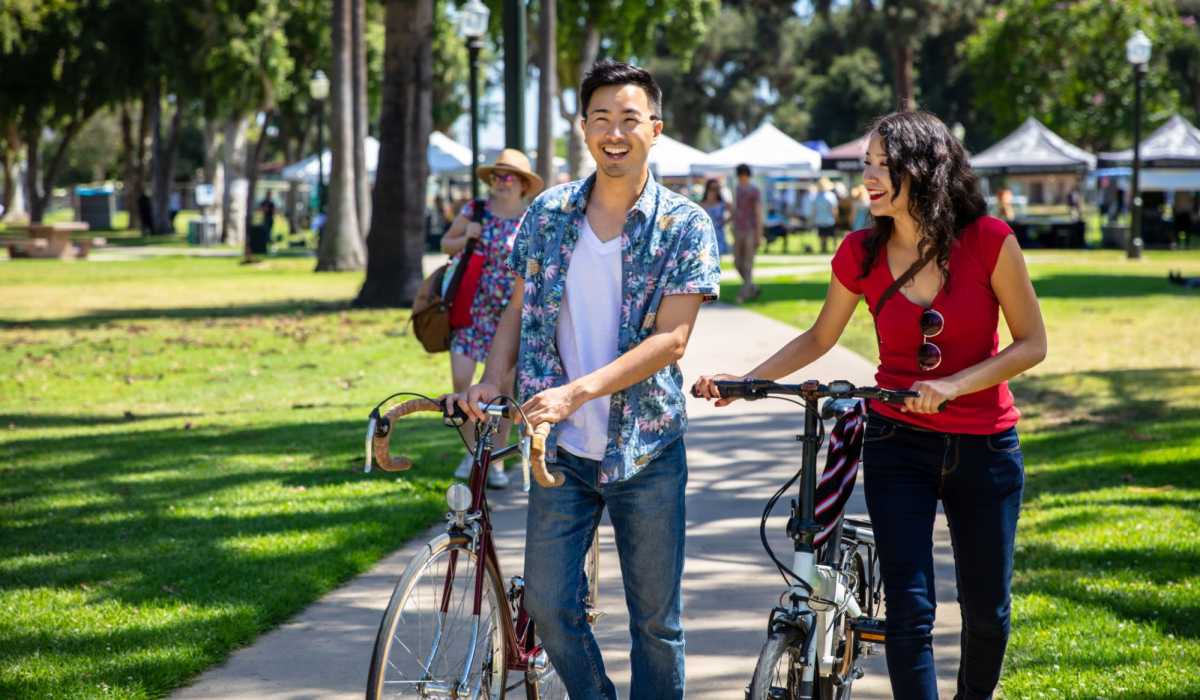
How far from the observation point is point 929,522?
3898 millimetres

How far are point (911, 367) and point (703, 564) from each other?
9.96 feet

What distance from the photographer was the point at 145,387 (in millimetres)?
14062

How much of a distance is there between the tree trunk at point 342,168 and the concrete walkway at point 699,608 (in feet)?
59.6

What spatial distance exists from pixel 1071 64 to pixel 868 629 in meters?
51.0

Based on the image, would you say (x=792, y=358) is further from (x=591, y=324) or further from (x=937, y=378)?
(x=591, y=324)

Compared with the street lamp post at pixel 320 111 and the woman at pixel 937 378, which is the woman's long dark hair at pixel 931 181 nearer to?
the woman at pixel 937 378

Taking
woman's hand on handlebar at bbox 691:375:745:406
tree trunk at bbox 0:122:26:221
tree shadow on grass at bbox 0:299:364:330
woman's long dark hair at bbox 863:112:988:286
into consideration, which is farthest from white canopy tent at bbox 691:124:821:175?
woman's hand on handlebar at bbox 691:375:745:406

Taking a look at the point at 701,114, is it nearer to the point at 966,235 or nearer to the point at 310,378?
the point at 310,378

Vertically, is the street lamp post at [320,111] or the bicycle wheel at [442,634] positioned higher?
Result: the street lamp post at [320,111]

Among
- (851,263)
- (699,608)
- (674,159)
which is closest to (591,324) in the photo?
(851,263)

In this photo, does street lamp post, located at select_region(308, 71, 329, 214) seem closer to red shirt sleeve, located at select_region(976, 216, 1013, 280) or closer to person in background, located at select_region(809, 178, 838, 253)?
person in background, located at select_region(809, 178, 838, 253)

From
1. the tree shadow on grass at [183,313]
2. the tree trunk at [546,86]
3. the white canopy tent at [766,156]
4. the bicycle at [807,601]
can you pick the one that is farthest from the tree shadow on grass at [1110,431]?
the white canopy tent at [766,156]

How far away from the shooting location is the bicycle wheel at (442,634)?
353 cm

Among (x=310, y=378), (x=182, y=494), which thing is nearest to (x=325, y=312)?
(x=310, y=378)
